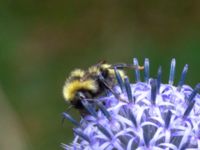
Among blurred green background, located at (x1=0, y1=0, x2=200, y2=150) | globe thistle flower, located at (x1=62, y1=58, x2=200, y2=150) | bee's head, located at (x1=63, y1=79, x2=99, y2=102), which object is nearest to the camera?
globe thistle flower, located at (x1=62, y1=58, x2=200, y2=150)

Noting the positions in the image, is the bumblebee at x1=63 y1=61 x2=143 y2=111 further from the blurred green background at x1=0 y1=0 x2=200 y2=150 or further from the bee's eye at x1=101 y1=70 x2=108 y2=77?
the blurred green background at x1=0 y1=0 x2=200 y2=150

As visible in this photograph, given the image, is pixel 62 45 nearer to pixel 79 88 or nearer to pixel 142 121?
pixel 79 88

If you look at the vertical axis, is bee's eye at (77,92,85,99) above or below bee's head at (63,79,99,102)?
below

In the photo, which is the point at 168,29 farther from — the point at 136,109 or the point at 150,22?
the point at 136,109

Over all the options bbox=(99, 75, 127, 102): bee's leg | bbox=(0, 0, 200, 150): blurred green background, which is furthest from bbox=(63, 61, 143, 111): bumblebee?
bbox=(0, 0, 200, 150): blurred green background

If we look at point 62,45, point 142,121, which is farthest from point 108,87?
point 62,45

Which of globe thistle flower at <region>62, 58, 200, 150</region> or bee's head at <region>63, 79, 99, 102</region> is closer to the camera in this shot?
globe thistle flower at <region>62, 58, 200, 150</region>
